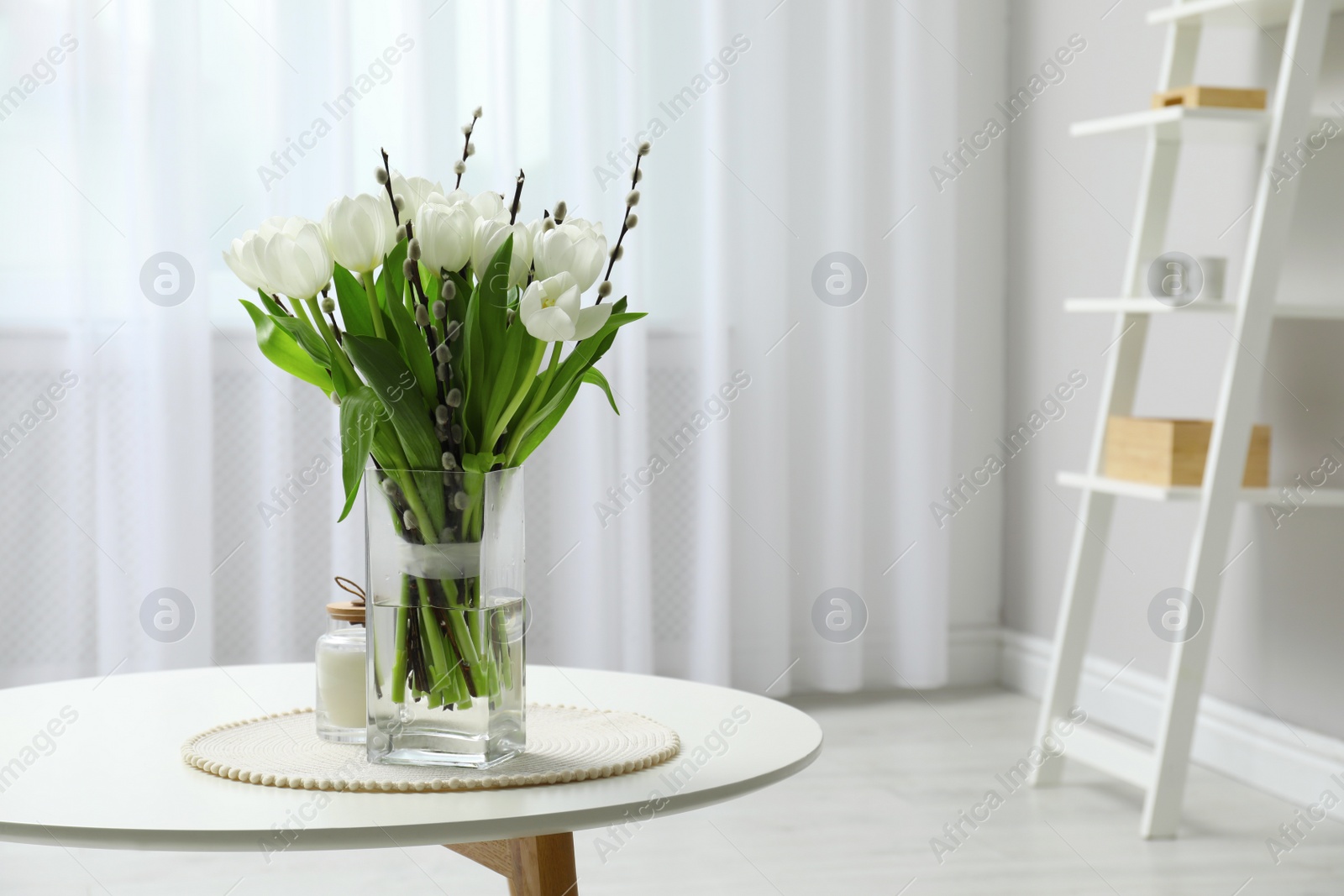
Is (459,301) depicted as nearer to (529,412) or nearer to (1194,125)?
(529,412)

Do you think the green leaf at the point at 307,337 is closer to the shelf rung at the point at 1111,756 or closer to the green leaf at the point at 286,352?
the green leaf at the point at 286,352

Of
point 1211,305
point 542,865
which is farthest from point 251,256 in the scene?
point 1211,305

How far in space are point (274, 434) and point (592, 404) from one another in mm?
693

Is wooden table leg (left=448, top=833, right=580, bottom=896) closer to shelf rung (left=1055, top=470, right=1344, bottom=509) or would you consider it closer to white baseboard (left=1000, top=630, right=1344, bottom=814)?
shelf rung (left=1055, top=470, right=1344, bottom=509)

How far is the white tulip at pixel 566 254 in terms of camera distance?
97 cm

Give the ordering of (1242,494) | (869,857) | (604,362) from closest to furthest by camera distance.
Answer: (869,857) → (1242,494) → (604,362)

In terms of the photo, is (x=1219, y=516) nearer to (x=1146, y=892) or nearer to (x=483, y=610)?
(x=1146, y=892)

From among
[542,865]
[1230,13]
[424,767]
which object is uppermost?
[1230,13]

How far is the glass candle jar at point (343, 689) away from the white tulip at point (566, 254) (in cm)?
35

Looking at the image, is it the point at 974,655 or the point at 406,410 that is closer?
the point at 406,410

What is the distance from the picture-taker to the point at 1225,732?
2.61 meters

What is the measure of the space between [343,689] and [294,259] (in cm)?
36

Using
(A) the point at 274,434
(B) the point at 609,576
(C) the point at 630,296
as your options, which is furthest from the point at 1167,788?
(A) the point at 274,434

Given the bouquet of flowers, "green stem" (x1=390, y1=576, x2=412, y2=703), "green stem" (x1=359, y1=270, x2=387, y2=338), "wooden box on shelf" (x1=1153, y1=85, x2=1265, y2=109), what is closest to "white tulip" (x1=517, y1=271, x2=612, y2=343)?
the bouquet of flowers
